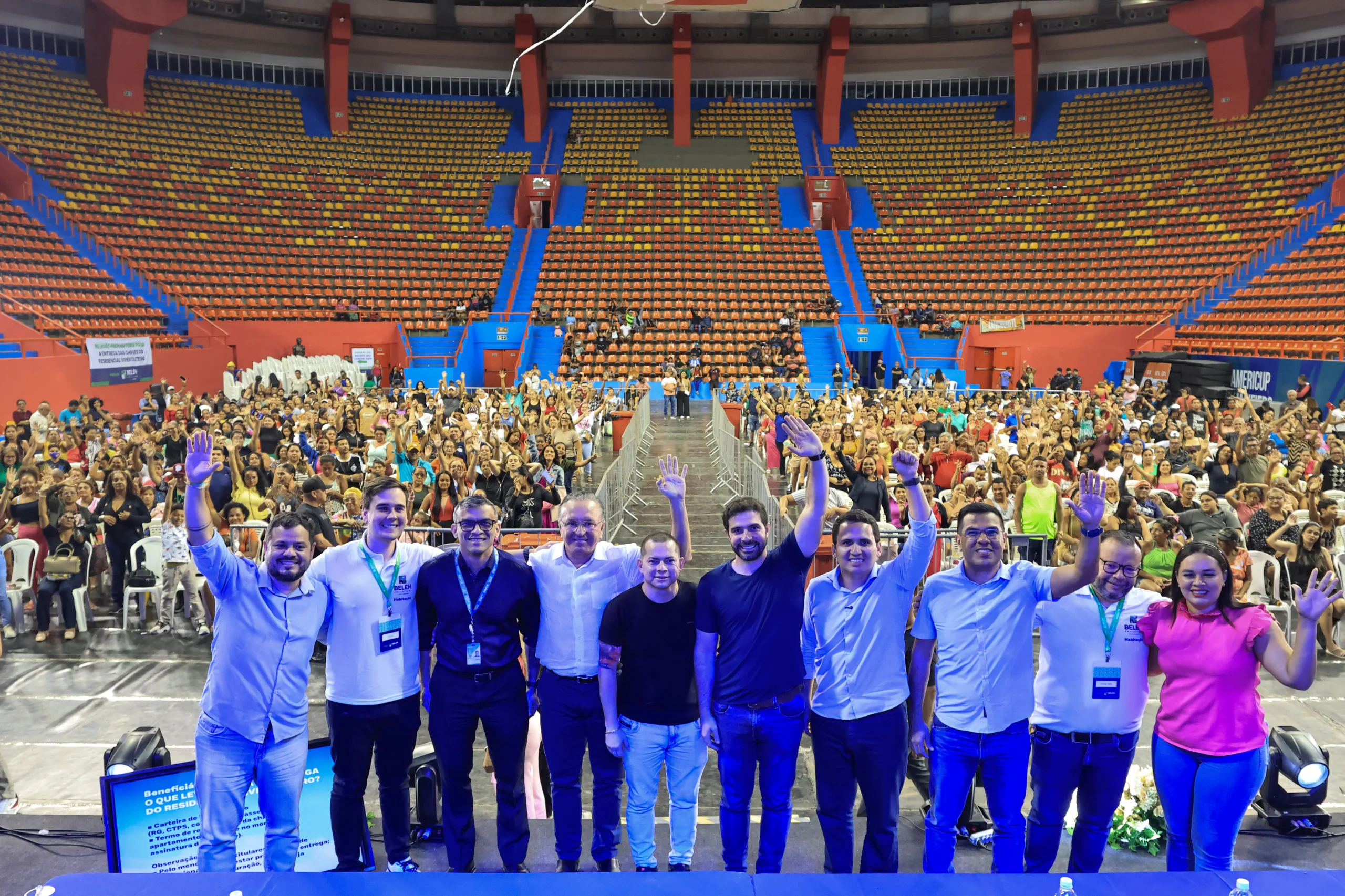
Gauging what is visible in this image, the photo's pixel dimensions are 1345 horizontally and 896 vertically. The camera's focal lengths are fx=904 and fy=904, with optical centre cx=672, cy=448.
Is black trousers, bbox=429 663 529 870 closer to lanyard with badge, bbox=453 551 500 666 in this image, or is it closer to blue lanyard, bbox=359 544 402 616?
lanyard with badge, bbox=453 551 500 666

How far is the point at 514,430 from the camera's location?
12859 millimetres

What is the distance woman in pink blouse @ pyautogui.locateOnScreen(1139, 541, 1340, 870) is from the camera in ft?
12.0

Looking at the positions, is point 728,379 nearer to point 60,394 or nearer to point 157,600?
point 60,394

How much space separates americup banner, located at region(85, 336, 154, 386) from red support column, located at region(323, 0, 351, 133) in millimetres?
19146

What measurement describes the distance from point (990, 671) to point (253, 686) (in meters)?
3.17

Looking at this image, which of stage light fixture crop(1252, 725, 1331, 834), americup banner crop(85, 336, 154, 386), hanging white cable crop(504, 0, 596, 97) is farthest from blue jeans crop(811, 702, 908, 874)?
americup banner crop(85, 336, 154, 386)

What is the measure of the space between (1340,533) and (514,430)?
9913 mm

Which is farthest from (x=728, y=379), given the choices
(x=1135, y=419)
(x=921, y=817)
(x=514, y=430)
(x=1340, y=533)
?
(x=921, y=817)

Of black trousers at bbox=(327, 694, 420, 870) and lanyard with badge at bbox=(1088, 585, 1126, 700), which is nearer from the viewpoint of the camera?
lanyard with badge at bbox=(1088, 585, 1126, 700)

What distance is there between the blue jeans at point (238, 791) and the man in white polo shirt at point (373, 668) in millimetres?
237

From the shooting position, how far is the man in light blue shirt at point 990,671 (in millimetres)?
3865

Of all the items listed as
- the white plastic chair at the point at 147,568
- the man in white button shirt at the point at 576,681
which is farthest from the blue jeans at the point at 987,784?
the white plastic chair at the point at 147,568

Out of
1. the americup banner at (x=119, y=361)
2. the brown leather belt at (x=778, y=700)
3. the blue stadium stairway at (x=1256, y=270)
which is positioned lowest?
the brown leather belt at (x=778, y=700)

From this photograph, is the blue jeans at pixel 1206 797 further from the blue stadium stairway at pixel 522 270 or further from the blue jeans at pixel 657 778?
the blue stadium stairway at pixel 522 270
